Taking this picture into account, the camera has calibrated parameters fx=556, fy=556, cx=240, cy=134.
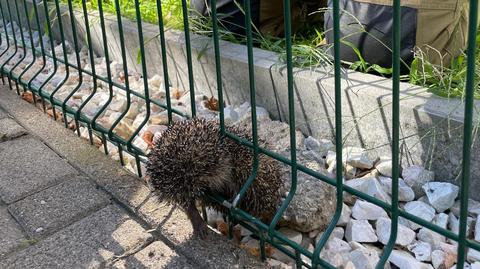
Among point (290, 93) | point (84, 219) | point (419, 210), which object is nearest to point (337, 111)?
point (290, 93)

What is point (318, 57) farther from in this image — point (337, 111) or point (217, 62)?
point (337, 111)

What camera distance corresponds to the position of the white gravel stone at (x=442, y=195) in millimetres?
2600

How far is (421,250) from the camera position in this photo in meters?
2.39

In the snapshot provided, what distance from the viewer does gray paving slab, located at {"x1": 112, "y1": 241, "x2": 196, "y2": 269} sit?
2.28m

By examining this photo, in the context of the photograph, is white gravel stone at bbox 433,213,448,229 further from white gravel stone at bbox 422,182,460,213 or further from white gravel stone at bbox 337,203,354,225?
white gravel stone at bbox 337,203,354,225

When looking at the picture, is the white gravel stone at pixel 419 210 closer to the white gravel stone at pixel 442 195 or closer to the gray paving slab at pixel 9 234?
the white gravel stone at pixel 442 195

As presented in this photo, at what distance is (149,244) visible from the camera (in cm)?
242

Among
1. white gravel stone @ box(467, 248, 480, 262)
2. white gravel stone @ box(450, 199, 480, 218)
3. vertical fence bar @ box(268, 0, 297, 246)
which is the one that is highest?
vertical fence bar @ box(268, 0, 297, 246)

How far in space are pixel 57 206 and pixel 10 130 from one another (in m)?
1.12

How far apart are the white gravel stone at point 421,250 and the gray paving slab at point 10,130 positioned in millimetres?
2487

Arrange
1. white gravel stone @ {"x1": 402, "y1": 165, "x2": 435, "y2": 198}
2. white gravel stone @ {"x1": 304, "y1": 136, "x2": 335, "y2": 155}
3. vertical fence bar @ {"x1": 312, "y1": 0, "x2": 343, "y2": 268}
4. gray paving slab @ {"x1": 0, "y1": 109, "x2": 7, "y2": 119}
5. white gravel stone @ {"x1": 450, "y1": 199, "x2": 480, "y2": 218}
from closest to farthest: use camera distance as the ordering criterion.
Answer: vertical fence bar @ {"x1": 312, "y1": 0, "x2": 343, "y2": 268} < white gravel stone @ {"x1": 450, "y1": 199, "x2": 480, "y2": 218} < white gravel stone @ {"x1": 402, "y1": 165, "x2": 435, "y2": 198} < white gravel stone @ {"x1": 304, "y1": 136, "x2": 335, "y2": 155} < gray paving slab @ {"x1": 0, "y1": 109, "x2": 7, "y2": 119}

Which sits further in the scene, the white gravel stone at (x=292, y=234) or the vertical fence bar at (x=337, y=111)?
the white gravel stone at (x=292, y=234)

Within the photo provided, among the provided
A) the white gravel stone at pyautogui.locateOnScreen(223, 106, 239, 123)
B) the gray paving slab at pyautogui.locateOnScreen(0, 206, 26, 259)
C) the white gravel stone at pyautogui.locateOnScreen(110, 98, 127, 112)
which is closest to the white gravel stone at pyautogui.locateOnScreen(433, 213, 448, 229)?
the white gravel stone at pyautogui.locateOnScreen(223, 106, 239, 123)

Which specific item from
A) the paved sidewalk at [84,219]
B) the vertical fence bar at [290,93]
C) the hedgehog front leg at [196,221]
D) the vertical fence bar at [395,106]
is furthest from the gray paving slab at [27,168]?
the vertical fence bar at [395,106]
